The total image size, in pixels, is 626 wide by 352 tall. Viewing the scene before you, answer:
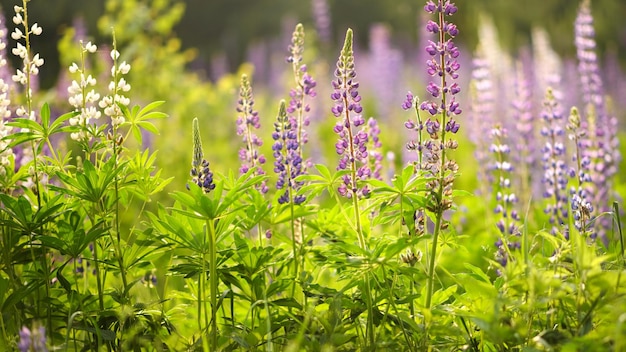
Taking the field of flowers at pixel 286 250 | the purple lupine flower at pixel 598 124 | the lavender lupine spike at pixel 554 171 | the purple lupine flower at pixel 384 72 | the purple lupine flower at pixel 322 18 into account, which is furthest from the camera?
the purple lupine flower at pixel 384 72

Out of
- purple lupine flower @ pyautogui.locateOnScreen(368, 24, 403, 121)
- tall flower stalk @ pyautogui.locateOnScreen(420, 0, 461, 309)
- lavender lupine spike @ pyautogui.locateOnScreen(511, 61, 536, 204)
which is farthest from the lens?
purple lupine flower @ pyautogui.locateOnScreen(368, 24, 403, 121)

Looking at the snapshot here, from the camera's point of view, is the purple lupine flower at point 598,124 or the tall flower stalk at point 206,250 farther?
the purple lupine flower at point 598,124

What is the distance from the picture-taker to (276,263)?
241cm

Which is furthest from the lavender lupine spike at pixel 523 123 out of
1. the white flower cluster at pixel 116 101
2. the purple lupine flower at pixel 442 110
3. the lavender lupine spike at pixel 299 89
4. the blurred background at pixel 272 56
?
the white flower cluster at pixel 116 101

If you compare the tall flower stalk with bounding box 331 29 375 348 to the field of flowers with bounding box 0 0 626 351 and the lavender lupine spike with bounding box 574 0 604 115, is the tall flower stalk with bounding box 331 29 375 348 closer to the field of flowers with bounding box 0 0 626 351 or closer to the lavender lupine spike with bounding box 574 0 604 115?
the field of flowers with bounding box 0 0 626 351

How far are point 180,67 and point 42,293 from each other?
21.5 feet

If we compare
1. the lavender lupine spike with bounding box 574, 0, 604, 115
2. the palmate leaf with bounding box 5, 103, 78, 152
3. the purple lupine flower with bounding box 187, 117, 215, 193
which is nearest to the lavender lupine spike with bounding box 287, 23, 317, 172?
the purple lupine flower with bounding box 187, 117, 215, 193

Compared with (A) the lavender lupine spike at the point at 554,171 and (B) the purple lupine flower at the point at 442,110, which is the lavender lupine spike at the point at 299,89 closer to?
(B) the purple lupine flower at the point at 442,110

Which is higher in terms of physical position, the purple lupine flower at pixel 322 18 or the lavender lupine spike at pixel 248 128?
the purple lupine flower at pixel 322 18

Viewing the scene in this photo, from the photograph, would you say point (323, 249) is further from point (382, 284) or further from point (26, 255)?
point (26, 255)

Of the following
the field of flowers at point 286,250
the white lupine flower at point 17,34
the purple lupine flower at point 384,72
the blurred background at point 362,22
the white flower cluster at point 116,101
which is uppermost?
the blurred background at point 362,22

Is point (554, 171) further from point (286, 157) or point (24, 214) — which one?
point (24, 214)

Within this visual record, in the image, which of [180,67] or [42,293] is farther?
[180,67]

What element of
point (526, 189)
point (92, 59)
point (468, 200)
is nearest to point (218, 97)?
point (92, 59)
